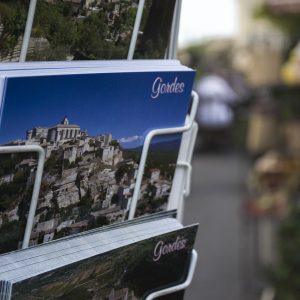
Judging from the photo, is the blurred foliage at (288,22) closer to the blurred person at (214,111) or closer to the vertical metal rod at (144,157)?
the blurred person at (214,111)

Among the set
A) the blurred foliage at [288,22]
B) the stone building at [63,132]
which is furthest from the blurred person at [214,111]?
the stone building at [63,132]

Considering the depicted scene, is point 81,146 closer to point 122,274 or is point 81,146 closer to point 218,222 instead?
point 122,274

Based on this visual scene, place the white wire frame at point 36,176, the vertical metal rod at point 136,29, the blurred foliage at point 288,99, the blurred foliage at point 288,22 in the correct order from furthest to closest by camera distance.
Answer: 1. the blurred foliage at point 288,99
2. the blurred foliage at point 288,22
3. the vertical metal rod at point 136,29
4. the white wire frame at point 36,176

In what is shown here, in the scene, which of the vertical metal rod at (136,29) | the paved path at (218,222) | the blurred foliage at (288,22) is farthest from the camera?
the blurred foliage at (288,22)

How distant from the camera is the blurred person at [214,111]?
30.5 feet

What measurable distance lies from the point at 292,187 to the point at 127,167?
15.2 feet

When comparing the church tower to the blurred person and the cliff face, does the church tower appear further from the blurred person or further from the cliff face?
the blurred person

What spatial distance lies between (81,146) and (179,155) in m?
0.16

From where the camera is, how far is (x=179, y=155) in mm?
881

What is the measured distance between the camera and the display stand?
0.72 metres

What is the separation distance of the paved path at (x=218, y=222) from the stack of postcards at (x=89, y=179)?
1.96 metres

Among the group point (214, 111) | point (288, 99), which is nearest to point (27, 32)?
point (288, 99)

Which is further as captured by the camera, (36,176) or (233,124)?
(233,124)

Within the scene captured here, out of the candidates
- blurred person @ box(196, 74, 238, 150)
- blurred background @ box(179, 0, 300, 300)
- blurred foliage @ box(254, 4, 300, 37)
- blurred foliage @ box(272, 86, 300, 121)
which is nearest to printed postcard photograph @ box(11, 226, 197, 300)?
blurred background @ box(179, 0, 300, 300)
